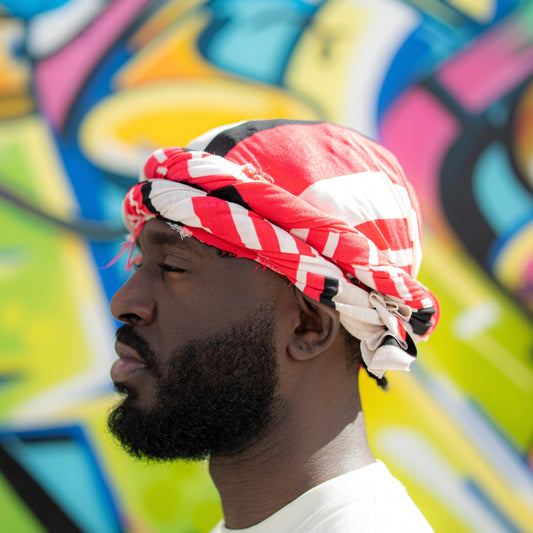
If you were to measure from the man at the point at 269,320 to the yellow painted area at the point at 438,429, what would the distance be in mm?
1062

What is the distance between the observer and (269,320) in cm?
145

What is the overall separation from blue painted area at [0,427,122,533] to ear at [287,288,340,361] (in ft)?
4.62

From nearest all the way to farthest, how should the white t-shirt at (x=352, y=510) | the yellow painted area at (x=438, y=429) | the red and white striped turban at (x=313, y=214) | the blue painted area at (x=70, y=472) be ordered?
1. the white t-shirt at (x=352, y=510)
2. the red and white striped turban at (x=313, y=214)
3. the blue painted area at (x=70, y=472)
4. the yellow painted area at (x=438, y=429)

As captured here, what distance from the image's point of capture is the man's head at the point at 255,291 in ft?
4.60

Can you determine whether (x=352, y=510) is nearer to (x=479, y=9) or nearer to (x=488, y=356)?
(x=488, y=356)

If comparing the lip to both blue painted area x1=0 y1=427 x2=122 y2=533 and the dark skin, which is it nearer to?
the dark skin

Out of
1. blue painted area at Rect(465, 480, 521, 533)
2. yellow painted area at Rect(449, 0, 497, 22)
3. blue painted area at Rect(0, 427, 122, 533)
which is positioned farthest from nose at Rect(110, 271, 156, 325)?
yellow painted area at Rect(449, 0, 497, 22)

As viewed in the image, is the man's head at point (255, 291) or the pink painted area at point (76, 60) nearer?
the man's head at point (255, 291)

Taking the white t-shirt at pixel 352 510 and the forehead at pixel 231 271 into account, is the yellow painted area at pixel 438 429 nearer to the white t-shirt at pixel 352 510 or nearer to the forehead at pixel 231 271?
the white t-shirt at pixel 352 510

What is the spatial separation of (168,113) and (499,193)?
1.57 meters

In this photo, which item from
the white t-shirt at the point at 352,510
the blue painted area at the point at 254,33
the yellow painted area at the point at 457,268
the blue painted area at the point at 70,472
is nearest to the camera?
the white t-shirt at the point at 352,510

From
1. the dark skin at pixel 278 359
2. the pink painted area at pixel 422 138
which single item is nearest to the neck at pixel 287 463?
the dark skin at pixel 278 359

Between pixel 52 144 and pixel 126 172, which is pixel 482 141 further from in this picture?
pixel 52 144

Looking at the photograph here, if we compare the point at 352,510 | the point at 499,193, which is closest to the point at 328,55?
the point at 499,193
